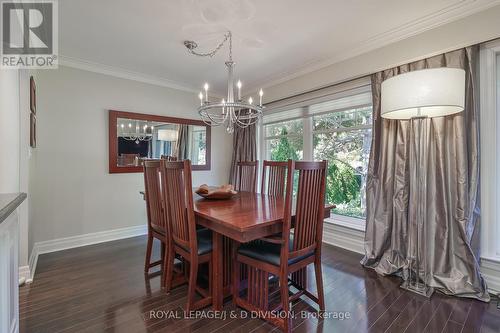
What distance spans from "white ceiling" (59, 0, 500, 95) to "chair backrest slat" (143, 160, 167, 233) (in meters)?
1.37

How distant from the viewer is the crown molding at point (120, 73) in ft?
10.1

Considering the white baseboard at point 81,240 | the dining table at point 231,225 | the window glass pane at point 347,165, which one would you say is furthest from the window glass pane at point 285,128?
the white baseboard at point 81,240

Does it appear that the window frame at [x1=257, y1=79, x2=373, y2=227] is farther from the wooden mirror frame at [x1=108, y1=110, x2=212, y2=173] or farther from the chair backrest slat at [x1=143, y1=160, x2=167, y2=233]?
the chair backrest slat at [x1=143, y1=160, x2=167, y2=233]

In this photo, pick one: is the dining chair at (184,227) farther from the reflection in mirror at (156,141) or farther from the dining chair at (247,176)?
the reflection in mirror at (156,141)

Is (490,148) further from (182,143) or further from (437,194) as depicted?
(182,143)

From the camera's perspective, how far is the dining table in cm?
153

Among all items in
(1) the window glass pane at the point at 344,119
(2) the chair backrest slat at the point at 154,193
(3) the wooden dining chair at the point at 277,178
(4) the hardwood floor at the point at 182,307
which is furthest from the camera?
(1) the window glass pane at the point at 344,119

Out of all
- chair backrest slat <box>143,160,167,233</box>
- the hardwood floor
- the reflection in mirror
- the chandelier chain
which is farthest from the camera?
the reflection in mirror

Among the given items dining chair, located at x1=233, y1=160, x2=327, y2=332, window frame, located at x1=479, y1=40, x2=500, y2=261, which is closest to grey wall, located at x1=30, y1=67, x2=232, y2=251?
dining chair, located at x1=233, y1=160, x2=327, y2=332

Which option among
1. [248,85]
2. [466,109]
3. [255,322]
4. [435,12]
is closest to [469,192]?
[466,109]

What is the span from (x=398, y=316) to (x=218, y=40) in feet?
9.85

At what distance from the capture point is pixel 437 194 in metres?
2.21

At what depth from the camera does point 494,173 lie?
2029mm

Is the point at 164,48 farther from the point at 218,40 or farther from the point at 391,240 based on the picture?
the point at 391,240
